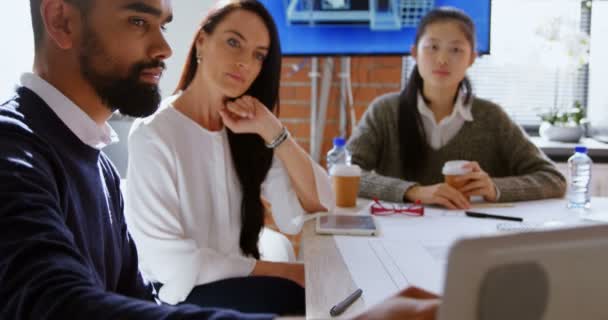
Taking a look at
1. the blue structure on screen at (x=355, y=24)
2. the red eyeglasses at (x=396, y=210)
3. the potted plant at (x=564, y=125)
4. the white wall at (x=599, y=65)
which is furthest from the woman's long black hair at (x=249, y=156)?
the white wall at (x=599, y=65)

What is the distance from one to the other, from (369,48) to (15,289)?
2.40 metres

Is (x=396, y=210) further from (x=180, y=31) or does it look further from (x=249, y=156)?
(x=180, y=31)

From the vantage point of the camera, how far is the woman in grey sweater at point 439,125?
215cm

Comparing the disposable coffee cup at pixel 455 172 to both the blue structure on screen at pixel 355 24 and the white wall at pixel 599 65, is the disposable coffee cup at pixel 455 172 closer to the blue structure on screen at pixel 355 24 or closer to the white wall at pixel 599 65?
the blue structure on screen at pixel 355 24

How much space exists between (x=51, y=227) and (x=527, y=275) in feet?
1.68

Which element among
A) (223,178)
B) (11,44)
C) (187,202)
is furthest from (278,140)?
(11,44)

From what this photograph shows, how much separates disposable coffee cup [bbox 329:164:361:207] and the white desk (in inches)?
1.5

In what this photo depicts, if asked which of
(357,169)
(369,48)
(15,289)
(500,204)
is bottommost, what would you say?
(500,204)

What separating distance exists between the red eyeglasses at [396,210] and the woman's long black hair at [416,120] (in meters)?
0.47

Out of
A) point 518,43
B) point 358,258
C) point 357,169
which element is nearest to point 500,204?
point 357,169

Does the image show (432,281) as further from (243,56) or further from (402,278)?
(243,56)

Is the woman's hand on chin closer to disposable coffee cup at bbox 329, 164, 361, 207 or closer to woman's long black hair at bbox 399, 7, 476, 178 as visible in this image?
disposable coffee cup at bbox 329, 164, 361, 207

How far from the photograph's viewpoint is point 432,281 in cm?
109

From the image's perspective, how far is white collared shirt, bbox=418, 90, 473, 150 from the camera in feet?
7.25
